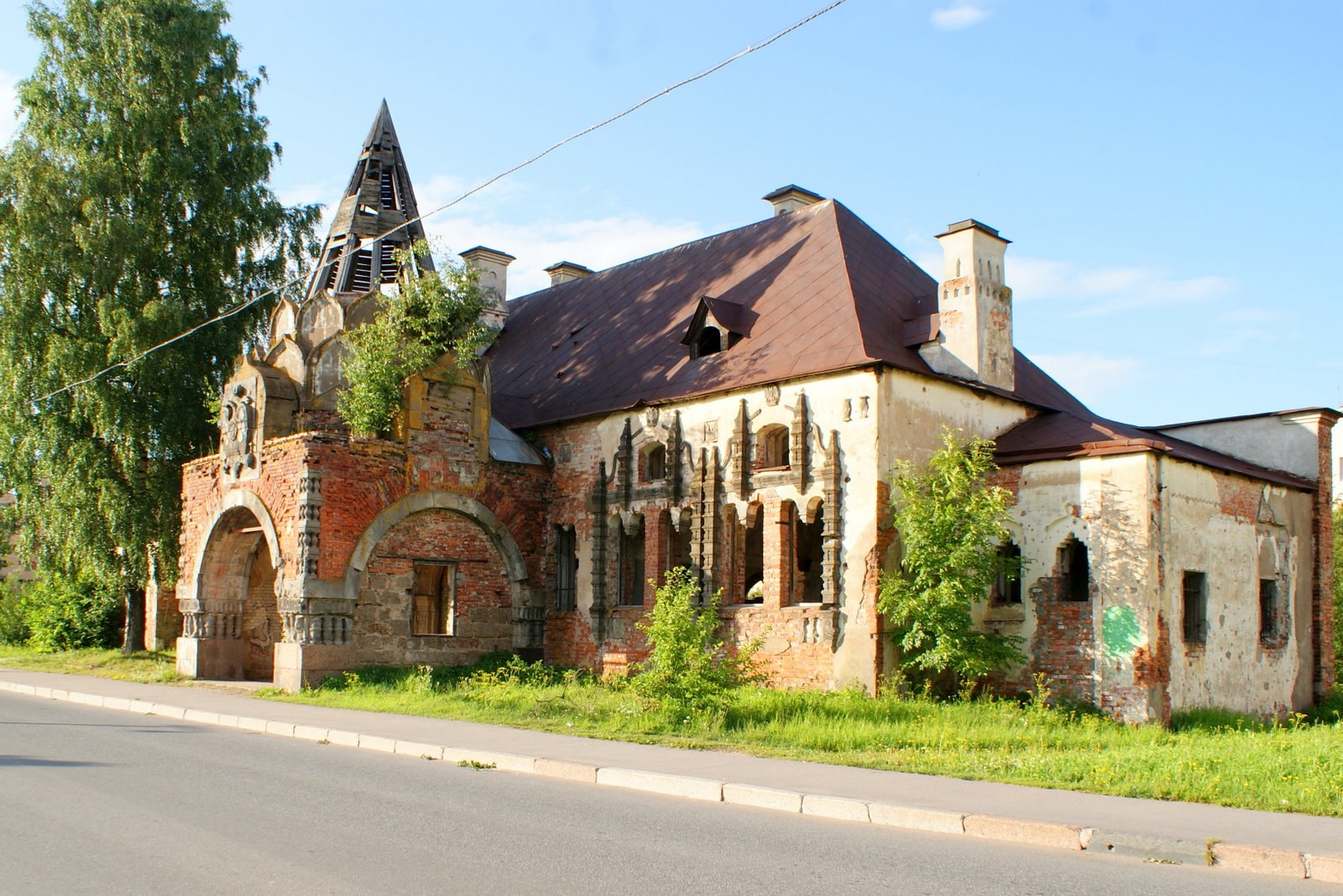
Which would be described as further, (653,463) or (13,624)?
(13,624)

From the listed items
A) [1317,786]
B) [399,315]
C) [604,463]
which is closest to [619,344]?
[604,463]

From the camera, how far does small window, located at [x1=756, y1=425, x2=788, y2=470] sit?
20094 millimetres

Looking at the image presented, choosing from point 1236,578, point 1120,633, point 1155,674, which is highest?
point 1236,578

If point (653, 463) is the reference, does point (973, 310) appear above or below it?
above

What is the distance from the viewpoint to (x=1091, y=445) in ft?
58.1

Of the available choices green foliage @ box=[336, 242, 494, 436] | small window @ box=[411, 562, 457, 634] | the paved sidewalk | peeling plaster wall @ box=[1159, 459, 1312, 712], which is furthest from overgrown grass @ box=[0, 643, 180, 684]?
peeling plaster wall @ box=[1159, 459, 1312, 712]

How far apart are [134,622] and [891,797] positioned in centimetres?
2459

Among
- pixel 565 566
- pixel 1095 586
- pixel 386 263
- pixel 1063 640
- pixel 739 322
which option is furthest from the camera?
pixel 386 263

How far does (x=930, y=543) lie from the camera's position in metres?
17.3

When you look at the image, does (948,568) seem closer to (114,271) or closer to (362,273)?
(362,273)

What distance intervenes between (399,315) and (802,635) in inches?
369

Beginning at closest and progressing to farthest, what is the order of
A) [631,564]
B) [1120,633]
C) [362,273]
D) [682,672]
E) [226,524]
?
[682,672] → [1120,633] → [226,524] → [631,564] → [362,273]

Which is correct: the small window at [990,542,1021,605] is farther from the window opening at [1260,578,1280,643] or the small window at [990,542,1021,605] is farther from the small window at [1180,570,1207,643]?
the window opening at [1260,578,1280,643]

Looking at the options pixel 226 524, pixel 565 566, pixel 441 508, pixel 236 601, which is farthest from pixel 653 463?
pixel 236 601
